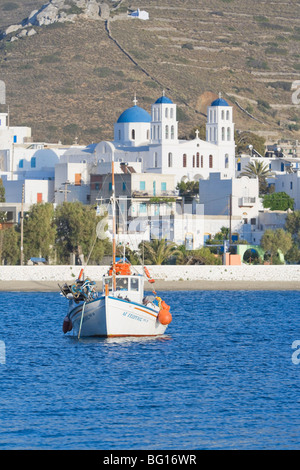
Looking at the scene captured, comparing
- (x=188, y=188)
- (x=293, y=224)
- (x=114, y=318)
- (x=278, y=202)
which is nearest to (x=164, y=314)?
(x=114, y=318)

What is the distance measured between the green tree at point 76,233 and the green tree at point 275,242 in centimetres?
1399

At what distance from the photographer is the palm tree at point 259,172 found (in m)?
121

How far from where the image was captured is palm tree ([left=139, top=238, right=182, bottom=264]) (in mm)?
85562

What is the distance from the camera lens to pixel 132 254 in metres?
86.5

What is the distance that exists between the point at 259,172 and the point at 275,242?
32.5 m

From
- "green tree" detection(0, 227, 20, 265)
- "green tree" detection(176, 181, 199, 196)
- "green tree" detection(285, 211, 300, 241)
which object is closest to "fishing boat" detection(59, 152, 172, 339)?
"green tree" detection(0, 227, 20, 265)

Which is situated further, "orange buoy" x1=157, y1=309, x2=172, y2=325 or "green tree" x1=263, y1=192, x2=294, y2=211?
"green tree" x1=263, y1=192, x2=294, y2=211

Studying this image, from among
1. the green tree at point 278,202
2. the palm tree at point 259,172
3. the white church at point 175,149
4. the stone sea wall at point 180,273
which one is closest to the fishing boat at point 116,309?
the stone sea wall at point 180,273

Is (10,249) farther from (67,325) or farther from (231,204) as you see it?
(67,325)

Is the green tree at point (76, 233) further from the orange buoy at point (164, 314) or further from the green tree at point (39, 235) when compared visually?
the orange buoy at point (164, 314)

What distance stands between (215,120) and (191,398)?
3901 inches

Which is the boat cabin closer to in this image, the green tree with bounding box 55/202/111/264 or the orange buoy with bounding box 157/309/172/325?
the orange buoy with bounding box 157/309/172/325

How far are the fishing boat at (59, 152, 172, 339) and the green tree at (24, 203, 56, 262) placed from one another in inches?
1496

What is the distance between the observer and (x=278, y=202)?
10881cm
